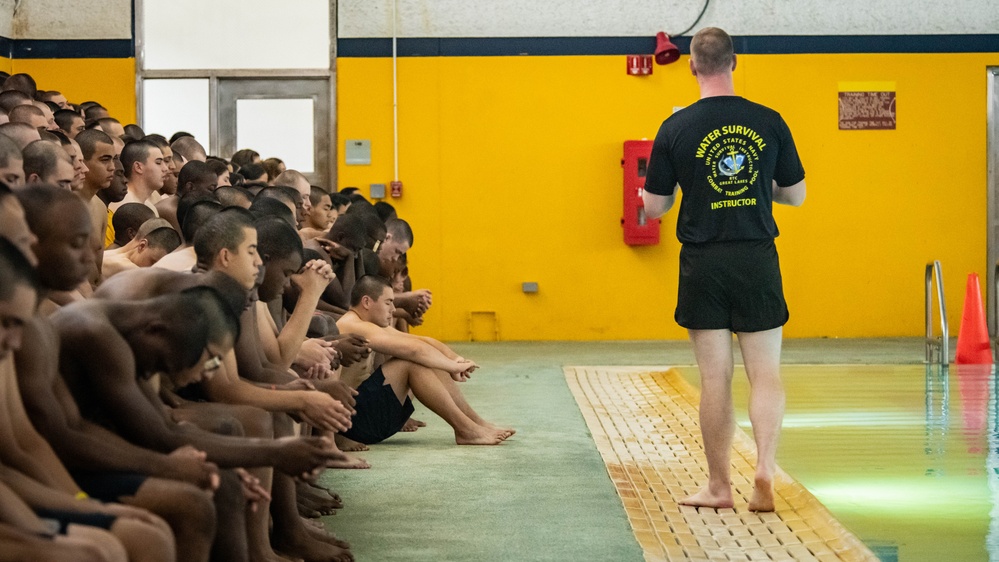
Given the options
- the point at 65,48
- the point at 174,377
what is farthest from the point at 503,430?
the point at 65,48

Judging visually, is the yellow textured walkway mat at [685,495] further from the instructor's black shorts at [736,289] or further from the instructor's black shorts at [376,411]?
the instructor's black shorts at [376,411]

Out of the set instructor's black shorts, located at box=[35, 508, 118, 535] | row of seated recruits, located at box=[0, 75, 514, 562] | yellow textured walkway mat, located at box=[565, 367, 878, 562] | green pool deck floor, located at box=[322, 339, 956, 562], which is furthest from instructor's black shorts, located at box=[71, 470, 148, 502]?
yellow textured walkway mat, located at box=[565, 367, 878, 562]

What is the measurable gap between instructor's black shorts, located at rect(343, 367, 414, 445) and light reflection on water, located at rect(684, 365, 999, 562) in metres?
1.78

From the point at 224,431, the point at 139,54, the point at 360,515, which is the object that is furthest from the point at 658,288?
the point at 224,431

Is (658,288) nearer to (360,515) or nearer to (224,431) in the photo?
(360,515)

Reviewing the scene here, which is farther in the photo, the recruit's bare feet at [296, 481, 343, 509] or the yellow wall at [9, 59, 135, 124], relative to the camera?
the yellow wall at [9, 59, 135, 124]

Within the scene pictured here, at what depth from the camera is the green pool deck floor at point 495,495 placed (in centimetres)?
402

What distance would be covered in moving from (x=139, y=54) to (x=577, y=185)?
4163 mm

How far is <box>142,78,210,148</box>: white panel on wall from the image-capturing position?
38.2 ft

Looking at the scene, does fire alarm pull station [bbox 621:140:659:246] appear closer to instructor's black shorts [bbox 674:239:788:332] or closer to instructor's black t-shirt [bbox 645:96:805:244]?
instructor's black t-shirt [bbox 645:96:805:244]

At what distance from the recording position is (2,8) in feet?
37.7

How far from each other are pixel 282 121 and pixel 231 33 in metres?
0.91

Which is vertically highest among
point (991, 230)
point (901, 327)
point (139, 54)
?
point (139, 54)

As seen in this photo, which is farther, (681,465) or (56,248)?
(681,465)
